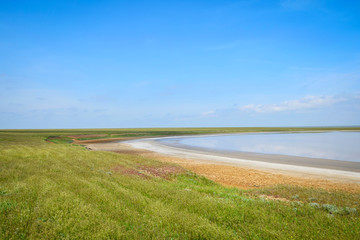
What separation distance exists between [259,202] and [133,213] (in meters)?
4.83

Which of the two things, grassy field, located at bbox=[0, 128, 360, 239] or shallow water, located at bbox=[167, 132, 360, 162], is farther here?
shallow water, located at bbox=[167, 132, 360, 162]

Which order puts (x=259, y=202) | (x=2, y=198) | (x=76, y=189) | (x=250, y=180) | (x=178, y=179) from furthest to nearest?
(x=250, y=180)
(x=178, y=179)
(x=76, y=189)
(x=259, y=202)
(x=2, y=198)

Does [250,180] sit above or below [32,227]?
below

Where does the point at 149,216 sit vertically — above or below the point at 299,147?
above

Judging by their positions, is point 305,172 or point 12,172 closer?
point 12,172

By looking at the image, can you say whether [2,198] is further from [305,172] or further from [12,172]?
[305,172]

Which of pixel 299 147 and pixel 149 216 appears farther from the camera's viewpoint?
pixel 299 147

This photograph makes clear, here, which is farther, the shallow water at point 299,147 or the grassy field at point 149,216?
the shallow water at point 299,147

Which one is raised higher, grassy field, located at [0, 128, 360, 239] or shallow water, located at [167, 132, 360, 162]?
grassy field, located at [0, 128, 360, 239]

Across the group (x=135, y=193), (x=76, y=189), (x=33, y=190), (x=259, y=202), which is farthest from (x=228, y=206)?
(x=33, y=190)

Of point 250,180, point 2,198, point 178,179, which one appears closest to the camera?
point 2,198

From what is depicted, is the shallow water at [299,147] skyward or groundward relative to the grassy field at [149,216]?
groundward

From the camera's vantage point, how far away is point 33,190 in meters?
8.47

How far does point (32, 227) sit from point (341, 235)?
812 cm
